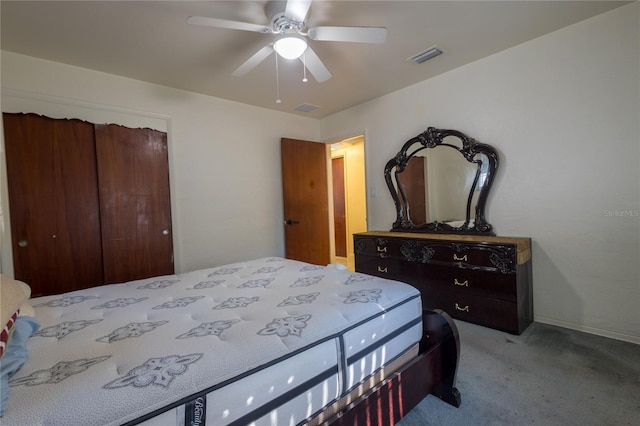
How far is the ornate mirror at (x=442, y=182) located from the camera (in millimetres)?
2863

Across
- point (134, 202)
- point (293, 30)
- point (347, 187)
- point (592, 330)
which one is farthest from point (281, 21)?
point (347, 187)

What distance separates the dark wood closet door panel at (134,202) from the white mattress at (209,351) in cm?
122

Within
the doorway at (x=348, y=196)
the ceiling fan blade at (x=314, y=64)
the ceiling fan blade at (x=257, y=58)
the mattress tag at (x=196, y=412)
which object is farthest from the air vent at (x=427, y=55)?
the mattress tag at (x=196, y=412)

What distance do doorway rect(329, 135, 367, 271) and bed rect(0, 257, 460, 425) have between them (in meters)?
3.95

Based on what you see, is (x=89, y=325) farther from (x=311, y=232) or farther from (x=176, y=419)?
(x=311, y=232)

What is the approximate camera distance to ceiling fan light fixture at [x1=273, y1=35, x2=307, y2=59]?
185 cm

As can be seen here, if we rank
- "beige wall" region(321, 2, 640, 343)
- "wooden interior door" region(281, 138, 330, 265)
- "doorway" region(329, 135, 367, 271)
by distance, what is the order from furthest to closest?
"doorway" region(329, 135, 367, 271)
"wooden interior door" region(281, 138, 330, 265)
"beige wall" region(321, 2, 640, 343)

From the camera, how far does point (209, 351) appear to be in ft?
3.23

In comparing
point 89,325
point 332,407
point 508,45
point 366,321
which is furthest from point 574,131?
point 89,325

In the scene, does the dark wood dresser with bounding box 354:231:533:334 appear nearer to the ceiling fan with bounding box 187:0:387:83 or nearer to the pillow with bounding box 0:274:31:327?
the ceiling fan with bounding box 187:0:387:83

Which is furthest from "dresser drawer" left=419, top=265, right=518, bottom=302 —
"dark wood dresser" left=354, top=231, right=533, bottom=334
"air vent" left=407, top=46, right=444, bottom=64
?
"air vent" left=407, top=46, right=444, bottom=64

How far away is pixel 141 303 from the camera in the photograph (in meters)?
1.57

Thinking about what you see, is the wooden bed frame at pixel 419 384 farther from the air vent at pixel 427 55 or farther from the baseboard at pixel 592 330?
the air vent at pixel 427 55

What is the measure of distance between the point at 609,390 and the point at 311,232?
331 cm
